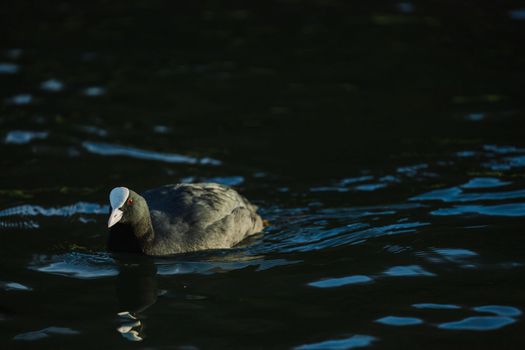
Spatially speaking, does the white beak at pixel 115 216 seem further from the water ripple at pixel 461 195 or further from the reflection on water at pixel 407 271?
the water ripple at pixel 461 195

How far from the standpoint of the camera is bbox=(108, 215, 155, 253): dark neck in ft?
29.7

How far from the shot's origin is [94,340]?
23.9ft

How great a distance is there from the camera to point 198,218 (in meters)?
9.53

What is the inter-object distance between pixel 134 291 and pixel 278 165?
12.9ft

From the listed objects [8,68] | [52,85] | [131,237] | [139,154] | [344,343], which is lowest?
[344,343]

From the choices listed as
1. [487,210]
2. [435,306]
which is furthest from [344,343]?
[487,210]

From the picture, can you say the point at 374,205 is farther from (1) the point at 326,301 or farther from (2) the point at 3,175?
(2) the point at 3,175

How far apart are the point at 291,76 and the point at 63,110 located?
4029 mm

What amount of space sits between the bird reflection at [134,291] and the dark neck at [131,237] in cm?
12

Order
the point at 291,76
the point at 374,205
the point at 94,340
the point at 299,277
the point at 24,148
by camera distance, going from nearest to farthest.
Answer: the point at 94,340 < the point at 299,277 < the point at 374,205 < the point at 24,148 < the point at 291,76

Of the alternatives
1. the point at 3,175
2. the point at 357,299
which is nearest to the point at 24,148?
the point at 3,175

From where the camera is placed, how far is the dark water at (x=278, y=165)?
7.64 m

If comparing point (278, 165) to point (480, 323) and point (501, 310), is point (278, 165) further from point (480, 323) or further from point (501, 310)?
point (480, 323)

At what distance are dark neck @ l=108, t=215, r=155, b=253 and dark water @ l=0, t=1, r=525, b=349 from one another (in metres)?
0.22
